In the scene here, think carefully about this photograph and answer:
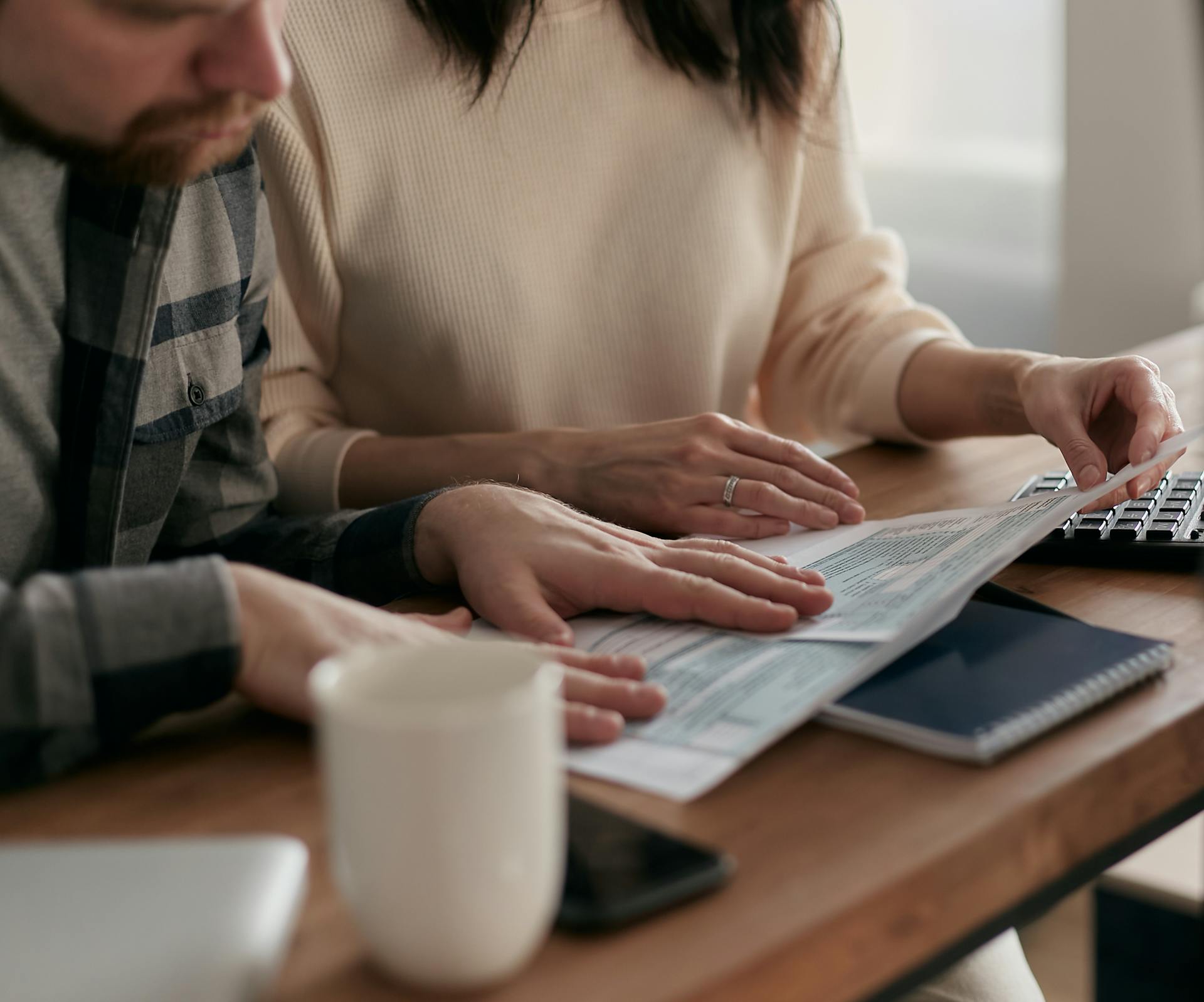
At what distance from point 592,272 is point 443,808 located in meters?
0.94

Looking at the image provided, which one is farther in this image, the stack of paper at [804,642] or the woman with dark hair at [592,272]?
the woman with dark hair at [592,272]

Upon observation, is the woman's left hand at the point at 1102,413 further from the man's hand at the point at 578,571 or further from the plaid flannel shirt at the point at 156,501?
the plaid flannel shirt at the point at 156,501

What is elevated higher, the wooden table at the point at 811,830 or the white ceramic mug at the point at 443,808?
the white ceramic mug at the point at 443,808

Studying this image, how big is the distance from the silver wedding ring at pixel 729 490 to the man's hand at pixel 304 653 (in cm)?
34

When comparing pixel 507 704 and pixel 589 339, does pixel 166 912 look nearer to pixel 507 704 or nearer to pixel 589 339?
pixel 507 704

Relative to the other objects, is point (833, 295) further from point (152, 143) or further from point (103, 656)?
point (103, 656)

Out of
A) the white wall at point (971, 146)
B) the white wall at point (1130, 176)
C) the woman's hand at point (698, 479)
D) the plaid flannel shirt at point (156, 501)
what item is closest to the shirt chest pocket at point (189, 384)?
the plaid flannel shirt at point (156, 501)

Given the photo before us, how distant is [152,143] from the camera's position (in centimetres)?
75

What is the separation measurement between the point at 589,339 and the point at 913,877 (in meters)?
0.86

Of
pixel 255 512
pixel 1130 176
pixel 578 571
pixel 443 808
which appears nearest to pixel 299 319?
pixel 255 512

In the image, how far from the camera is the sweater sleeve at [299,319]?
1.12 metres

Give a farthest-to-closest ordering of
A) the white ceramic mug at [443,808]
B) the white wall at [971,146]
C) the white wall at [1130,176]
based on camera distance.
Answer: the white wall at [1130,176] < the white wall at [971,146] < the white ceramic mug at [443,808]

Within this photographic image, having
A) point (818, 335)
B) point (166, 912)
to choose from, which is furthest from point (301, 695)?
point (818, 335)

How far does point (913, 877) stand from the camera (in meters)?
0.49
